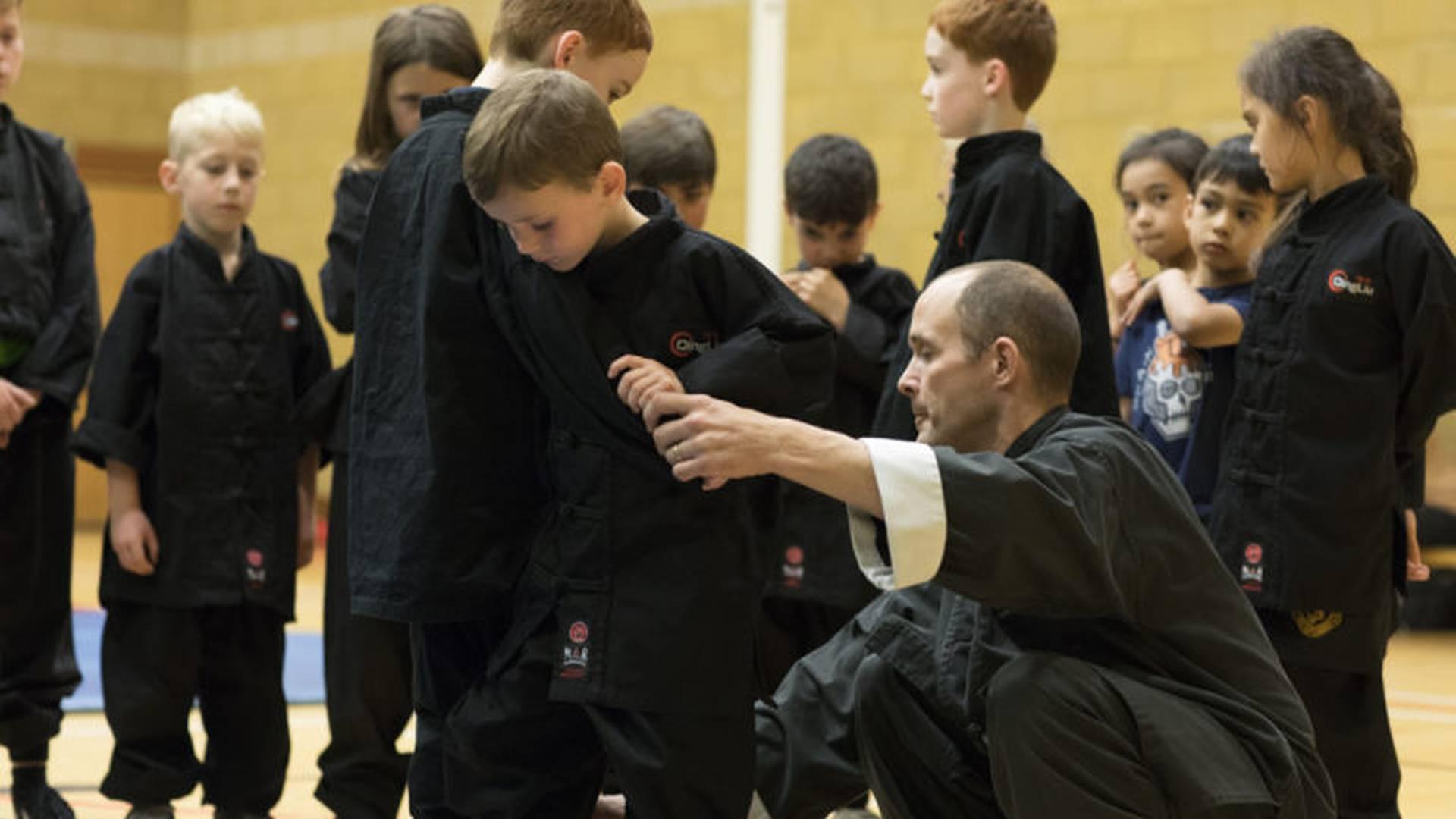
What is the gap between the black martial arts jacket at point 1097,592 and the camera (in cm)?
258

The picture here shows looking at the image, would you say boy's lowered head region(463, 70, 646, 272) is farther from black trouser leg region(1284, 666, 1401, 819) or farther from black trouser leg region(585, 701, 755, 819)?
Result: black trouser leg region(1284, 666, 1401, 819)

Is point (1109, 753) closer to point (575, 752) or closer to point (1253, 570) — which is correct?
point (575, 752)

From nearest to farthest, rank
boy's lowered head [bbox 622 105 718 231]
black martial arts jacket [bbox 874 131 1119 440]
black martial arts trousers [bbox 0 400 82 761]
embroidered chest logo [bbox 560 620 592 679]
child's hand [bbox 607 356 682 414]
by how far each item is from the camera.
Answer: child's hand [bbox 607 356 682 414] → embroidered chest logo [bbox 560 620 592 679] → black martial arts jacket [bbox 874 131 1119 440] → black martial arts trousers [bbox 0 400 82 761] → boy's lowered head [bbox 622 105 718 231]

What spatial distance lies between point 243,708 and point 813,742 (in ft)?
5.59

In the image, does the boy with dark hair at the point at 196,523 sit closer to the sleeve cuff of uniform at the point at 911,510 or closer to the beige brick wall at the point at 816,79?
A: the sleeve cuff of uniform at the point at 911,510

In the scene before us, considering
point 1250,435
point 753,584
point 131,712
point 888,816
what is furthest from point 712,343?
point 131,712

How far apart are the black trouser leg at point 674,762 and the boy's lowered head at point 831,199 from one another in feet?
7.93

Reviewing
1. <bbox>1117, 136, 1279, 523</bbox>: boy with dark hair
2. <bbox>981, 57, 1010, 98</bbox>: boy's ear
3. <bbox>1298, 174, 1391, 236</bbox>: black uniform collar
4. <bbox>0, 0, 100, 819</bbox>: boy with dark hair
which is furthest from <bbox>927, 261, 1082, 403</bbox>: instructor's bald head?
<bbox>0, 0, 100, 819</bbox>: boy with dark hair

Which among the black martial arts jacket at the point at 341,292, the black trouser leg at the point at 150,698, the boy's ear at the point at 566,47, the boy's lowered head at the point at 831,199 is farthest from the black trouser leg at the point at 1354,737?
the black trouser leg at the point at 150,698

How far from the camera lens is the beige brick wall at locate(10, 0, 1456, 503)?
870cm

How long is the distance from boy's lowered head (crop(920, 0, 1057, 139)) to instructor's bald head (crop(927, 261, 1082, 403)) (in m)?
1.16

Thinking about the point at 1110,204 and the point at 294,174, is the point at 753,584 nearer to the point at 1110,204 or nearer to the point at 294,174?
the point at 1110,204

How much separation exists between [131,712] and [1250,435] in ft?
7.77

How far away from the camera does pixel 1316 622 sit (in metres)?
3.86
